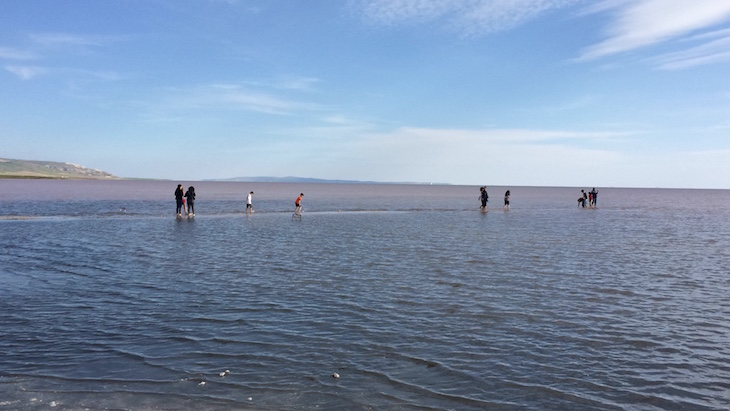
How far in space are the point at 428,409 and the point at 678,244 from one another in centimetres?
2776

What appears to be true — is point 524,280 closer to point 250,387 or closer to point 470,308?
point 470,308

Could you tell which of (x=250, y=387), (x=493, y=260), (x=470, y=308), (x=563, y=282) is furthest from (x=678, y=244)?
(x=250, y=387)

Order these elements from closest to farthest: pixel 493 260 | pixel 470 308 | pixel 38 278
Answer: pixel 470 308 → pixel 38 278 → pixel 493 260

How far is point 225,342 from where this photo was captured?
422 inches

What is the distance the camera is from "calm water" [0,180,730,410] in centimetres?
835

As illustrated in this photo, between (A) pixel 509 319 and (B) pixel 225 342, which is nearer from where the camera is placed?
(B) pixel 225 342

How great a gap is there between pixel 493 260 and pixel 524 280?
179 inches

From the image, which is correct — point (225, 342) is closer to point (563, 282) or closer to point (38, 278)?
point (38, 278)

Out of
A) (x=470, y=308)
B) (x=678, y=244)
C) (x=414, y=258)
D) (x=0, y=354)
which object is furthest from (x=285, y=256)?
(x=678, y=244)

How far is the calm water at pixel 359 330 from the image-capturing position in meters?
8.35

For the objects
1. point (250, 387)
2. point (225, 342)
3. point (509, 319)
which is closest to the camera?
point (250, 387)

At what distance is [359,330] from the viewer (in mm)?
11688

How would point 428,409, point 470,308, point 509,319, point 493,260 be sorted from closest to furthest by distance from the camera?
1. point 428,409
2. point 509,319
3. point 470,308
4. point 493,260

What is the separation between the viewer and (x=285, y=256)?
22922mm
